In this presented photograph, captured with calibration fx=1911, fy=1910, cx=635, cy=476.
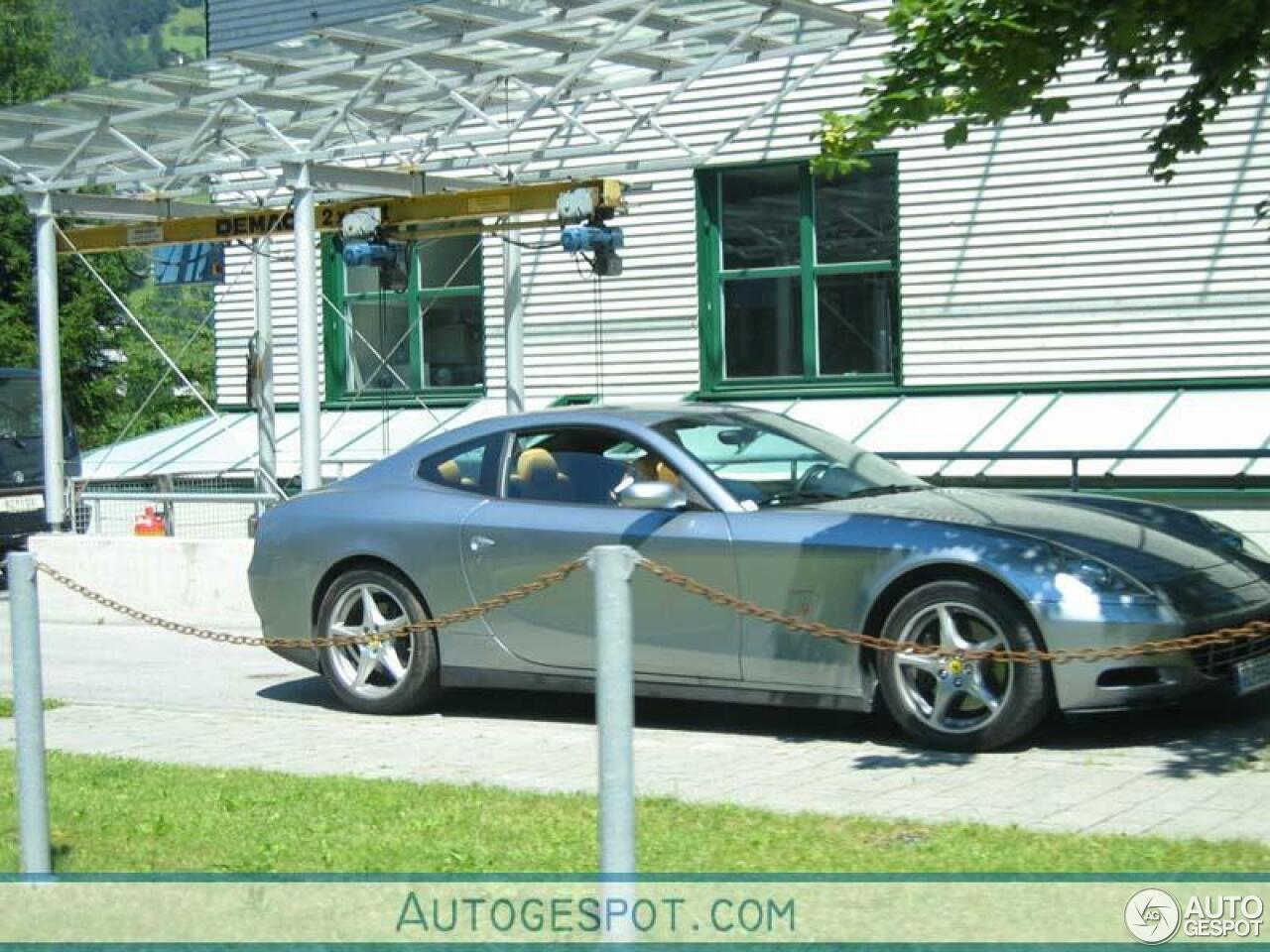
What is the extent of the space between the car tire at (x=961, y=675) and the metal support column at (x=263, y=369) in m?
10.9

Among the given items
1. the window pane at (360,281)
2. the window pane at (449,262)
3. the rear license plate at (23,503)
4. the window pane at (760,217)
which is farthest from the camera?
the window pane at (360,281)

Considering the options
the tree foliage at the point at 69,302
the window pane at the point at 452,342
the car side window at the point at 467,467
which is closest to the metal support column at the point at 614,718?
the car side window at the point at 467,467

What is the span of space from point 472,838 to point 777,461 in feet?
10.5

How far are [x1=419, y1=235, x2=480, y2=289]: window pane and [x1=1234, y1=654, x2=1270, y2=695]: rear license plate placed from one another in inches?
497

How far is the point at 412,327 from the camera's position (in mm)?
20234

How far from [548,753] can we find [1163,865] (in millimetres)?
3372

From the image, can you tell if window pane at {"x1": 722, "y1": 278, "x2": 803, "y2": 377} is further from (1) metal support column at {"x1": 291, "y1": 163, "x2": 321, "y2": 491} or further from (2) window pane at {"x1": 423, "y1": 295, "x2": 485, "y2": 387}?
(1) metal support column at {"x1": 291, "y1": 163, "x2": 321, "y2": 491}

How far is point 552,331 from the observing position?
18.8 meters

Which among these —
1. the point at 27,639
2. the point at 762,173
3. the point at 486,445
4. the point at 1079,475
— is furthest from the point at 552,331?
the point at 27,639

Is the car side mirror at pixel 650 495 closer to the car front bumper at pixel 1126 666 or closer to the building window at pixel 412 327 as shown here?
the car front bumper at pixel 1126 666

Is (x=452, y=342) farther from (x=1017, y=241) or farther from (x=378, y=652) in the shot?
(x=378, y=652)

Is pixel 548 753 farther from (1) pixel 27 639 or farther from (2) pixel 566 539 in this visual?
(1) pixel 27 639

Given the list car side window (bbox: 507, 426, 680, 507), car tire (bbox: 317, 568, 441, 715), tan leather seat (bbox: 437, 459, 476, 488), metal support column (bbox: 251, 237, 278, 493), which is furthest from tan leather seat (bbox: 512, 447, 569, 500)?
metal support column (bbox: 251, 237, 278, 493)

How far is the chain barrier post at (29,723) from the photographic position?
6.27m
